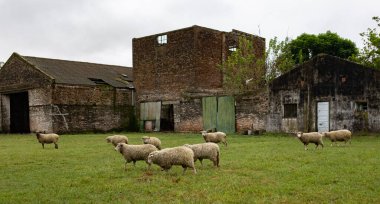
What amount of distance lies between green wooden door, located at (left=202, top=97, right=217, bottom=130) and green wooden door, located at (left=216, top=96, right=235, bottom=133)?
0.37 meters

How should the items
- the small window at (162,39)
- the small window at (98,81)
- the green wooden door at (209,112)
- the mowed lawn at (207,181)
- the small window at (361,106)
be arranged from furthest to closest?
1. the small window at (98,81)
2. the small window at (162,39)
3. the green wooden door at (209,112)
4. the small window at (361,106)
5. the mowed lawn at (207,181)

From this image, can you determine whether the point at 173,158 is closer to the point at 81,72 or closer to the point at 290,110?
the point at 290,110

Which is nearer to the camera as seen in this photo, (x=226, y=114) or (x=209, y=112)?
(x=226, y=114)

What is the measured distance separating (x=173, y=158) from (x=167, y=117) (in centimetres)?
2426

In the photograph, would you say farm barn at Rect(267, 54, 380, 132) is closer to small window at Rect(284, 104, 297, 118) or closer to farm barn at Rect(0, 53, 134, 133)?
small window at Rect(284, 104, 297, 118)

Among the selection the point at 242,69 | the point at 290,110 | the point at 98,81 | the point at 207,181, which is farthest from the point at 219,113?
the point at 207,181

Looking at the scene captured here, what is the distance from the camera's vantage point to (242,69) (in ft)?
110

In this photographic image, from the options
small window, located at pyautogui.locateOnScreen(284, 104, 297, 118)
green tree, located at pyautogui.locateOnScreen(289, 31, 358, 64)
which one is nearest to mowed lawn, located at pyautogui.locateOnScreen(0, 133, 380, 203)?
small window, located at pyautogui.locateOnScreen(284, 104, 297, 118)

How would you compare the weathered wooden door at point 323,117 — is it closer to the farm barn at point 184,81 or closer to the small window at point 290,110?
the small window at point 290,110

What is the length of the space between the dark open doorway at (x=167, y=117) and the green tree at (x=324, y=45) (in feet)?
55.7

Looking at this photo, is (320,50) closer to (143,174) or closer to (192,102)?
(192,102)

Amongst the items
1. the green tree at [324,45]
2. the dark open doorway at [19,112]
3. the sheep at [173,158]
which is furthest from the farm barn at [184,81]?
the sheep at [173,158]

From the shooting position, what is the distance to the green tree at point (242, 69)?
109 ft

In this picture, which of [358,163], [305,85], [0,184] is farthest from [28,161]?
[305,85]
